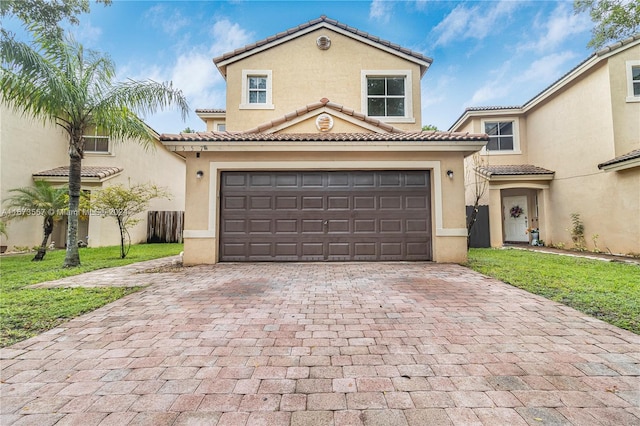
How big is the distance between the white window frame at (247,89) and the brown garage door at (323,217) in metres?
4.36

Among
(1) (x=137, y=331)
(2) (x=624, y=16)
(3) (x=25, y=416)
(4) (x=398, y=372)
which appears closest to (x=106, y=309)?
(1) (x=137, y=331)

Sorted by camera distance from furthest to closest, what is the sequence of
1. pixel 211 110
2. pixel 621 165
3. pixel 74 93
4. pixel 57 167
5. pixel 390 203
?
1. pixel 211 110
2. pixel 57 167
3. pixel 621 165
4. pixel 390 203
5. pixel 74 93

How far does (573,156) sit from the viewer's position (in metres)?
11.9

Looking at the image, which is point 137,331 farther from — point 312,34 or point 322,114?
point 312,34

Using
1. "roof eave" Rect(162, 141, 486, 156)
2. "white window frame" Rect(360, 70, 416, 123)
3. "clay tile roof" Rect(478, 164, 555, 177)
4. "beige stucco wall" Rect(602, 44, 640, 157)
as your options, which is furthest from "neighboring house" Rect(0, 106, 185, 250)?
"beige stucco wall" Rect(602, 44, 640, 157)

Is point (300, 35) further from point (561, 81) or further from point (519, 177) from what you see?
point (519, 177)

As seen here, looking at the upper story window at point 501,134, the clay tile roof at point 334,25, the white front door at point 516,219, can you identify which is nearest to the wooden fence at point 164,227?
the clay tile roof at point 334,25

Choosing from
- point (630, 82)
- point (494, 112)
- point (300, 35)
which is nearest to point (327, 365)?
point (300, 35)

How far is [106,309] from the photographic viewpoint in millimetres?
4332

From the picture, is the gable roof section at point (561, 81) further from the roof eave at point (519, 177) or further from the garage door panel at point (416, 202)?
the garage door panel at point (416, 202)

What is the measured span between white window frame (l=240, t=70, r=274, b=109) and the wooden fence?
8818mm

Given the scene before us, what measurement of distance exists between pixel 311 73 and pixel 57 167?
13.8 m

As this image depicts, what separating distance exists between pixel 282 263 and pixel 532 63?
54.5 feet

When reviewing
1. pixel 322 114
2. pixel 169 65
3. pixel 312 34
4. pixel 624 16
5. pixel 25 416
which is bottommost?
pixel 25 416
